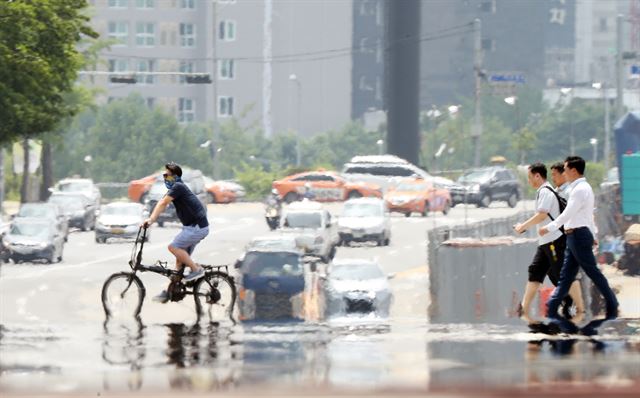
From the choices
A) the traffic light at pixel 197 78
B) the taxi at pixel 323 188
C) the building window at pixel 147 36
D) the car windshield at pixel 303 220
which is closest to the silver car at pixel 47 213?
the traffic light at pixel 197 78

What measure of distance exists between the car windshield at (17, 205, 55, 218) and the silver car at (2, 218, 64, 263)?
439 centimetres

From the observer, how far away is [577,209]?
18344mm

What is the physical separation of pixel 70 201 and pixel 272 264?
39537 mm

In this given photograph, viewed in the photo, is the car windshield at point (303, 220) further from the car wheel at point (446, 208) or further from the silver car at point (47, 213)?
the car wheel at point (446, 208)

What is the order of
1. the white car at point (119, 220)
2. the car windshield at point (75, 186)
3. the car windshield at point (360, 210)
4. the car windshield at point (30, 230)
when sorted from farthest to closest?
Result: the car windshield at point (75, 186) < the car windshield at point (360, 210) < the white car at point (119, 220) < the car windshield at point (30, 230)

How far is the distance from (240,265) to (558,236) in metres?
23.6

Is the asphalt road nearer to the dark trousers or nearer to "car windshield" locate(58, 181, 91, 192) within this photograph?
the dark trousers

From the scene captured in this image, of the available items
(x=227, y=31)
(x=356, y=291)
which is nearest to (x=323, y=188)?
(x=356, y=291)

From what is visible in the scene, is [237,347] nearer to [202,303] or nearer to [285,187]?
[202,303]

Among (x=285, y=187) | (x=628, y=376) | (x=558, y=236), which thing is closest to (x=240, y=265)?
(x=558, y=236)

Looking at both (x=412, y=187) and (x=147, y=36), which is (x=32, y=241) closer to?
(x=412, y=187)

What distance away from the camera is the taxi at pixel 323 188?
305 ft

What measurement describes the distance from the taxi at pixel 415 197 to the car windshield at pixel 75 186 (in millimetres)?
15374

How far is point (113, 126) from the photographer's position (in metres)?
139
